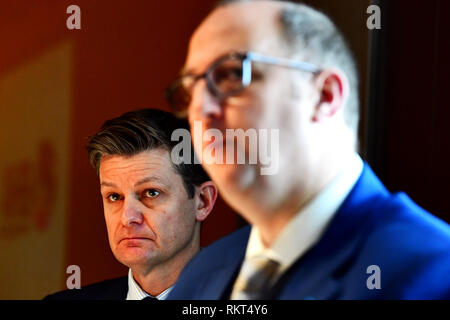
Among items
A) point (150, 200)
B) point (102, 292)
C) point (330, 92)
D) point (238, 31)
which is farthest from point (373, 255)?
point (102, 292)

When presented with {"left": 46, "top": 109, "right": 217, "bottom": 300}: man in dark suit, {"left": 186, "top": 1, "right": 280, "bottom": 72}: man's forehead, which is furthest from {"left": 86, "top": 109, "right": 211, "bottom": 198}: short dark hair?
{"left": 186, "top": 1, "right": 280, "bottom": 72}: man's forehead

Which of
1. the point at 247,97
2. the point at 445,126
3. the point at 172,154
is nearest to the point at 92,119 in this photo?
the point at 172,154

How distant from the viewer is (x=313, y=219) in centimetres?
94

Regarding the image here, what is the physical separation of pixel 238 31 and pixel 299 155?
0.59 feet

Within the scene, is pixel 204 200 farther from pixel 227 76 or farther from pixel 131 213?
pixel 227 76

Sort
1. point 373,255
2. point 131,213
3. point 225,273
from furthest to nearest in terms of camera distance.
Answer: point 131,213
point 225,273
point 373,255

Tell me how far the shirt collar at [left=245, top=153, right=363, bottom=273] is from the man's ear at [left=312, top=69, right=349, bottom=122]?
0.07 meters

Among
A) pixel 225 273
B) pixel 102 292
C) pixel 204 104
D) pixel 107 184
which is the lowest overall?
pixel 102 292

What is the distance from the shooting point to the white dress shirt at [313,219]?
93cm

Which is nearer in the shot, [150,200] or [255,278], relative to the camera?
[255,278]

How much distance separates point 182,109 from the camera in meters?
1.02

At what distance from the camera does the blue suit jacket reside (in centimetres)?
88
